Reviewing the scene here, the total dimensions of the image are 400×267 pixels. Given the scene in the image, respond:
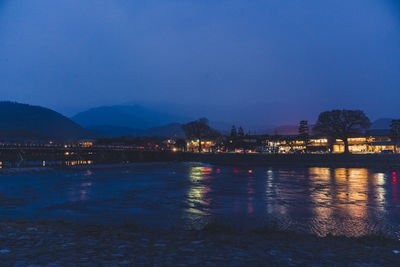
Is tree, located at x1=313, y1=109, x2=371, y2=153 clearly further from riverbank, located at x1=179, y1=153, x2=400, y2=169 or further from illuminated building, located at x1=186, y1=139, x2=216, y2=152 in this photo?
illuminated building, located at x1=186, y1=139, x2=216, y2=152

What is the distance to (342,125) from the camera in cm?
8731

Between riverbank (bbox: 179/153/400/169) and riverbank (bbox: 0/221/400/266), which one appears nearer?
riverbank (bbox: 0/221/400/266)

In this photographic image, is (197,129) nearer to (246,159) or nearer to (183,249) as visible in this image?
(246,159)

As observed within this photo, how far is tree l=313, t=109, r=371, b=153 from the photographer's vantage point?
86750mm

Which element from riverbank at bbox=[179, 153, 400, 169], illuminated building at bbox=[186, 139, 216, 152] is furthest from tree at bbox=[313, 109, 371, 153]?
illuminated building at bbox=[186, 139, 216, 152]

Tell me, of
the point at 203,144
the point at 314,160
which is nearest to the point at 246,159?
the point at 314,160

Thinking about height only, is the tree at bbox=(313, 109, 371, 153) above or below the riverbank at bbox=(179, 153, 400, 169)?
above

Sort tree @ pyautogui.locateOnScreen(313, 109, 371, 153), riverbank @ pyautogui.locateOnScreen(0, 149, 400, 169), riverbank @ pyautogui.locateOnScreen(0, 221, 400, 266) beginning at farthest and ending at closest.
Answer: tree @ pyautogui.locateOnScreen(313, 109, 371, 153) → riverbank @ pyautogui.locateOnScreen(0, 149, 400, 169) → riverbank @ pyautogui.locateOnScreen(0, 221, 400, 266)

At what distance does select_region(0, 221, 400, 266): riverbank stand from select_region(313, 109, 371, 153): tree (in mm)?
84102

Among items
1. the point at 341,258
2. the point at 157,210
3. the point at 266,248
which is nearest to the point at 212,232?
the point at 266,248

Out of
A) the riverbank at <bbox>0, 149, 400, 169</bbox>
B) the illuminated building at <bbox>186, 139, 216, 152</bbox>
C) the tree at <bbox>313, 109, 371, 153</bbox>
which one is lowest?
the riverbank at <bbox>0, 149, 400, 169</bbox>

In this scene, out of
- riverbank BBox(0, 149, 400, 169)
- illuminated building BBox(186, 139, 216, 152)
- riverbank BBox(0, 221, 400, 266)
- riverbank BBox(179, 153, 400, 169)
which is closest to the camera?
riverbank BBox(0, 221, 400, 266)

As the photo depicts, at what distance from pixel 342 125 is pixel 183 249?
8911cm

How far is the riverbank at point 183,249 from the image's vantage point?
22.9 feet
